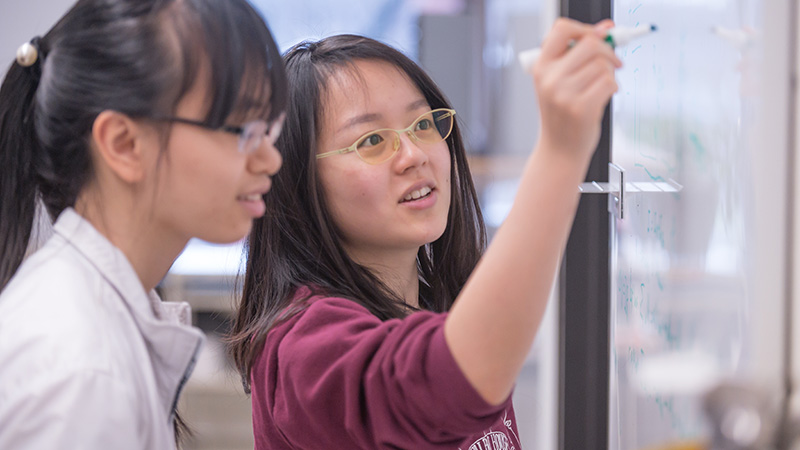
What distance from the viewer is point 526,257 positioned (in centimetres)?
63

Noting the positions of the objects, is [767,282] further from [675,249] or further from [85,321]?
[85,321]

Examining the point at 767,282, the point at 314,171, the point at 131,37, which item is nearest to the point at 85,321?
the point at 131,37

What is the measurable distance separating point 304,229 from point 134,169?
0.29m

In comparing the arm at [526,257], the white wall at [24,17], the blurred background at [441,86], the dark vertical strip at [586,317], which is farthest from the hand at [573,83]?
the white wall at [24,17]

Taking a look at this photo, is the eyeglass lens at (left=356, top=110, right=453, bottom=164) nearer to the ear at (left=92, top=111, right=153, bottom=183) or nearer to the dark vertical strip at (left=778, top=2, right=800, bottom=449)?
the ear at (left=92, top=111, right=153, bottom=183)

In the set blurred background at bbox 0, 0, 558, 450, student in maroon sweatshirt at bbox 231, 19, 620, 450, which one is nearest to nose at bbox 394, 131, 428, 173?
student in maroon sweatshirt at bbox 231, 19, 620, 450

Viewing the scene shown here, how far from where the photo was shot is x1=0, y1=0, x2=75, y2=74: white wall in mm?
2578

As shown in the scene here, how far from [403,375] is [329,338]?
→ 11cm

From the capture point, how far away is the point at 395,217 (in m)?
0.96

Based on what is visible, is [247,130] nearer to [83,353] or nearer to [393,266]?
[83,353]

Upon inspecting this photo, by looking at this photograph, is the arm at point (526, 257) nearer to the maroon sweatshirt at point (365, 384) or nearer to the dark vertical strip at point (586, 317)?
the maroon sweatshirt at point (365, 384)

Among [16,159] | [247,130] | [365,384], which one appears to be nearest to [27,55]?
[16,159]

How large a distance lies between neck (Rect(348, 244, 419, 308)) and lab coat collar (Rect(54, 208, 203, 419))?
0.28 meters

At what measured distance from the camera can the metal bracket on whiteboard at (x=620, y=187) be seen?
34.2 inches
